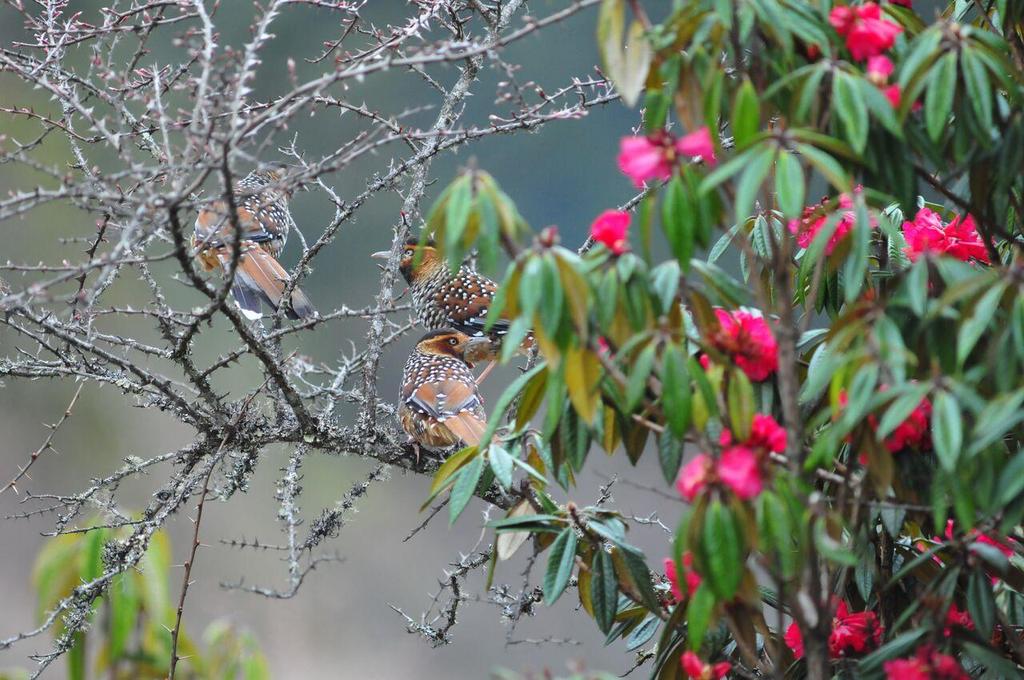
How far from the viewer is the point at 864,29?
128 centimetres

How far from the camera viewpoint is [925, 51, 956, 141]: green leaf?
3.86 ft

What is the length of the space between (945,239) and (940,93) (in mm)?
575

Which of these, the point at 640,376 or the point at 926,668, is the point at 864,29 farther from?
the point at 926,668

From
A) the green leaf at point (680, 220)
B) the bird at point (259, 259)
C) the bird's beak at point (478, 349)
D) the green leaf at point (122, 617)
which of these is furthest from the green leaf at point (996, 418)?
the green leaf at point (122, 617)

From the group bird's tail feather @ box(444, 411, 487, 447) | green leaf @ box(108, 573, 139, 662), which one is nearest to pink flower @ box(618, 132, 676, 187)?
bird's tail feather @ box(444, 411, 487, 447)

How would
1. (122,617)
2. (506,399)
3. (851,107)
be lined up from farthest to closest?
(122,617) < (506,399) < (851,107)

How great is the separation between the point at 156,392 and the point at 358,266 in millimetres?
3068

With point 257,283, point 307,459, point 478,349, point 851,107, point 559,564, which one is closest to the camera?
point 851,107

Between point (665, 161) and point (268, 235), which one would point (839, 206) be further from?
point (268, 235)

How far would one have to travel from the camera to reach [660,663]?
1.66 m

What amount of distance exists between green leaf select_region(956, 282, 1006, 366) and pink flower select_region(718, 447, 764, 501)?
9.2 inches

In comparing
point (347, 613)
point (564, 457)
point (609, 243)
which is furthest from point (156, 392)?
point (347, 613)

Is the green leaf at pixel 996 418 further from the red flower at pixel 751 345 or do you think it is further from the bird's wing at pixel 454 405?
the bird's wing at pixel 454 405

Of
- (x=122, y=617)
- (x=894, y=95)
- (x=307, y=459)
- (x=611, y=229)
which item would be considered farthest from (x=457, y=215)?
(x=307, y=459)
